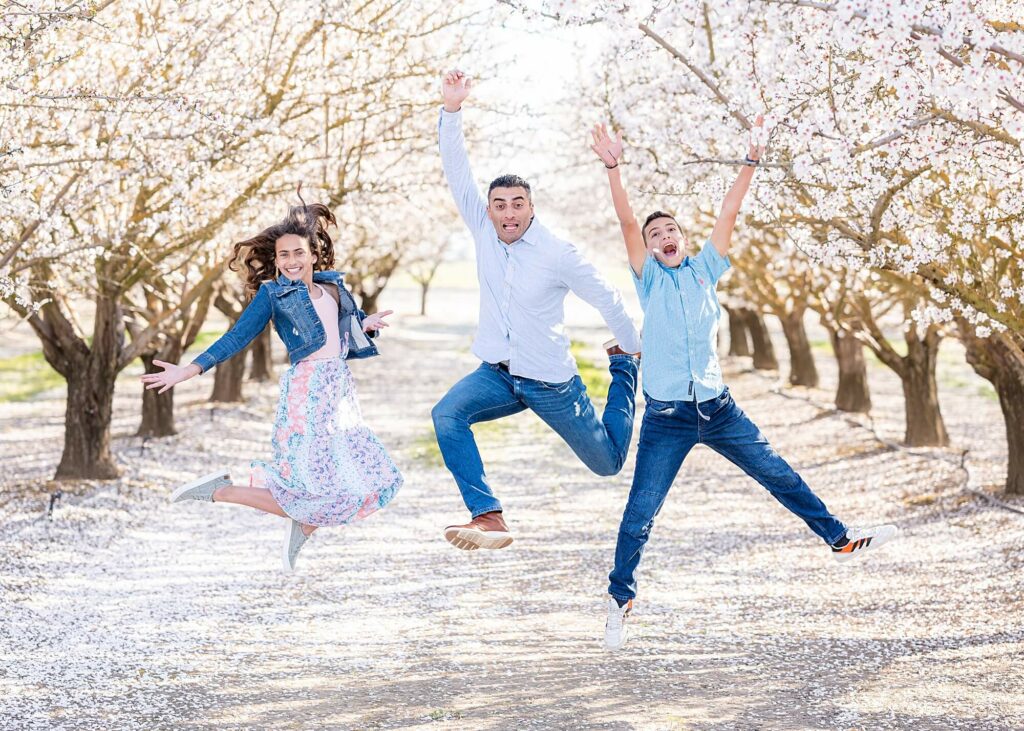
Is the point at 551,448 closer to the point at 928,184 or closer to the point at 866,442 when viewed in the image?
the point at 866,442

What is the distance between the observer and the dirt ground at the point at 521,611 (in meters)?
7.28

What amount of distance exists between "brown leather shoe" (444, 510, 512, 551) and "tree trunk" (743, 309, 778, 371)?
80.7 ft

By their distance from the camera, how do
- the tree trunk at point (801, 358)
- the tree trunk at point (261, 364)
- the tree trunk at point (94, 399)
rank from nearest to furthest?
the tree trunk at point (94, 399), the tree trunk at point (801, 358), the tree trunk at point (261, 364)

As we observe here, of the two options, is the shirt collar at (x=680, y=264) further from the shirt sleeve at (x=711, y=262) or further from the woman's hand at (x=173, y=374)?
the woman's hand at (x=173, y=374)

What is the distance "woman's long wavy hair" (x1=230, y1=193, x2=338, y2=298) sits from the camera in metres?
6.32

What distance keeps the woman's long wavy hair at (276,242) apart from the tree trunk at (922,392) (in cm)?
1121

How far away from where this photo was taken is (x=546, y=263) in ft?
20.1

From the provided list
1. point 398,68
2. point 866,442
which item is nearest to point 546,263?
point 398,68

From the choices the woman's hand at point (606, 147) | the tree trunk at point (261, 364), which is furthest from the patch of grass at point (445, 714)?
the tree trunk at point (261, 364)

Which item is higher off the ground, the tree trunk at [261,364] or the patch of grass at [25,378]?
the tree trunk at [261,364]

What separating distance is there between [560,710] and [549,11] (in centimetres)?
397

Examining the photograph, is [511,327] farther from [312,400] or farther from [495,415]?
[312,400]

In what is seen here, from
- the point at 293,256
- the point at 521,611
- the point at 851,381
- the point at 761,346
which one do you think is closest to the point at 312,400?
the point at 293,256

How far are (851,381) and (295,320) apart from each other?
52.5 feet
